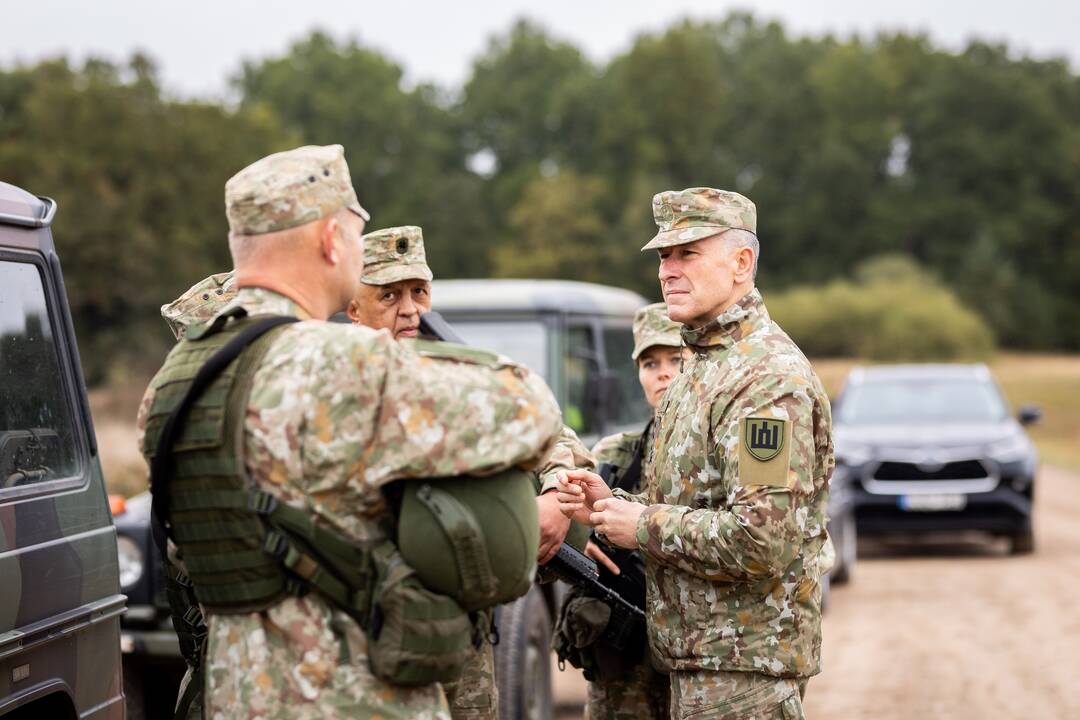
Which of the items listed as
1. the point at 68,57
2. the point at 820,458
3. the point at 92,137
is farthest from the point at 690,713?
the point at 68,57

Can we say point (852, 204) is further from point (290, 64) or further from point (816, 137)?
point (290, 64)

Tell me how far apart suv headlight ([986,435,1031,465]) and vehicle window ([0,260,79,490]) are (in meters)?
10.6

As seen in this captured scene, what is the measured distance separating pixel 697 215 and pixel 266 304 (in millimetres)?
1403

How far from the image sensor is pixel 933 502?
12.8m

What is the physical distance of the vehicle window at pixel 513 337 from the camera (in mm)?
7594

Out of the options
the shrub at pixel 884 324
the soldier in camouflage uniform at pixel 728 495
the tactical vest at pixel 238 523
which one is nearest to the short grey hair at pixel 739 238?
the soldier in camouflage uniform at pixel 728 495

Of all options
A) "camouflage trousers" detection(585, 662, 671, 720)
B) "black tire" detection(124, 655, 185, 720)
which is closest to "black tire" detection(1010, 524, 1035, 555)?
"black tire" detection(124, 655, 185, 720)

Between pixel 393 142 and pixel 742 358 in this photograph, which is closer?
pixel 742 358

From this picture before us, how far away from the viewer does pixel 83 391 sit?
3.89 metres

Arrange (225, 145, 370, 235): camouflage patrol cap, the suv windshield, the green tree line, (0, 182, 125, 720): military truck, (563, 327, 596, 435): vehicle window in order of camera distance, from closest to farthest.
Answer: (225, 145, 370, 235): camouflage patrol cap → (0, 182, 125, 720): military truck → (563, 327, 596, 435): vehicle window → the suv windshield → the green tree line

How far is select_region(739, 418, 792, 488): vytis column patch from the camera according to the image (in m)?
3.35

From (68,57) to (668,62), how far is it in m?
40.5

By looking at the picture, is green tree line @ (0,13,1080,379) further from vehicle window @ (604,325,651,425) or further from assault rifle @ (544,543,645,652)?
assault rifle @ (544,543,645,652)

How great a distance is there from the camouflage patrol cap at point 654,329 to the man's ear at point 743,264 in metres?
1.15
